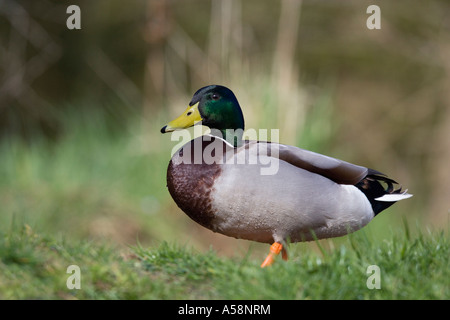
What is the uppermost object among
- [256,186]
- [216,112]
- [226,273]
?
[216,112]

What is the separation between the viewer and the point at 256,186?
2572 millimetres

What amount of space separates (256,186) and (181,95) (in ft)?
12.2

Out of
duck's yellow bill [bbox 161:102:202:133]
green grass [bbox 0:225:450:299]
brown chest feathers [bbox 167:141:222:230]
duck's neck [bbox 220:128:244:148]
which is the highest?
duck's yellow bill [bbox 161:102:202:133]

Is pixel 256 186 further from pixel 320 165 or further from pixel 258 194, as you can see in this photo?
pixel 320 165

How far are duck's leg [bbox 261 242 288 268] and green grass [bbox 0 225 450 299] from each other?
0.23 feet

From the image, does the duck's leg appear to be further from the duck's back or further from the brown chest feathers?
the brown chest feathers

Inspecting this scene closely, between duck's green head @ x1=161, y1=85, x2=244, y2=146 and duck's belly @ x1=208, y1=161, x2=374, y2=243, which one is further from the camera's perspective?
duck's green head @ x1=161, y1=85, x2=244, y2=146

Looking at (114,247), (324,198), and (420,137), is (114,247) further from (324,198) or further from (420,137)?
(420,137)

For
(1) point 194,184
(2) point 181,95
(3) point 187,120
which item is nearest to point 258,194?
(1) point 194,184

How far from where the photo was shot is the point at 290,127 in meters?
5.39

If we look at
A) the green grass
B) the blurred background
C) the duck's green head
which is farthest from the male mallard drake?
the blurred background

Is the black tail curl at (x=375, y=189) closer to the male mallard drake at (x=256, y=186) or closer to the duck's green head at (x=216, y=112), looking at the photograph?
the male mallard drake at (x=256, y=186)

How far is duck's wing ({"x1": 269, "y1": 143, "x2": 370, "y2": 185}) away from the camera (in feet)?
9.02
